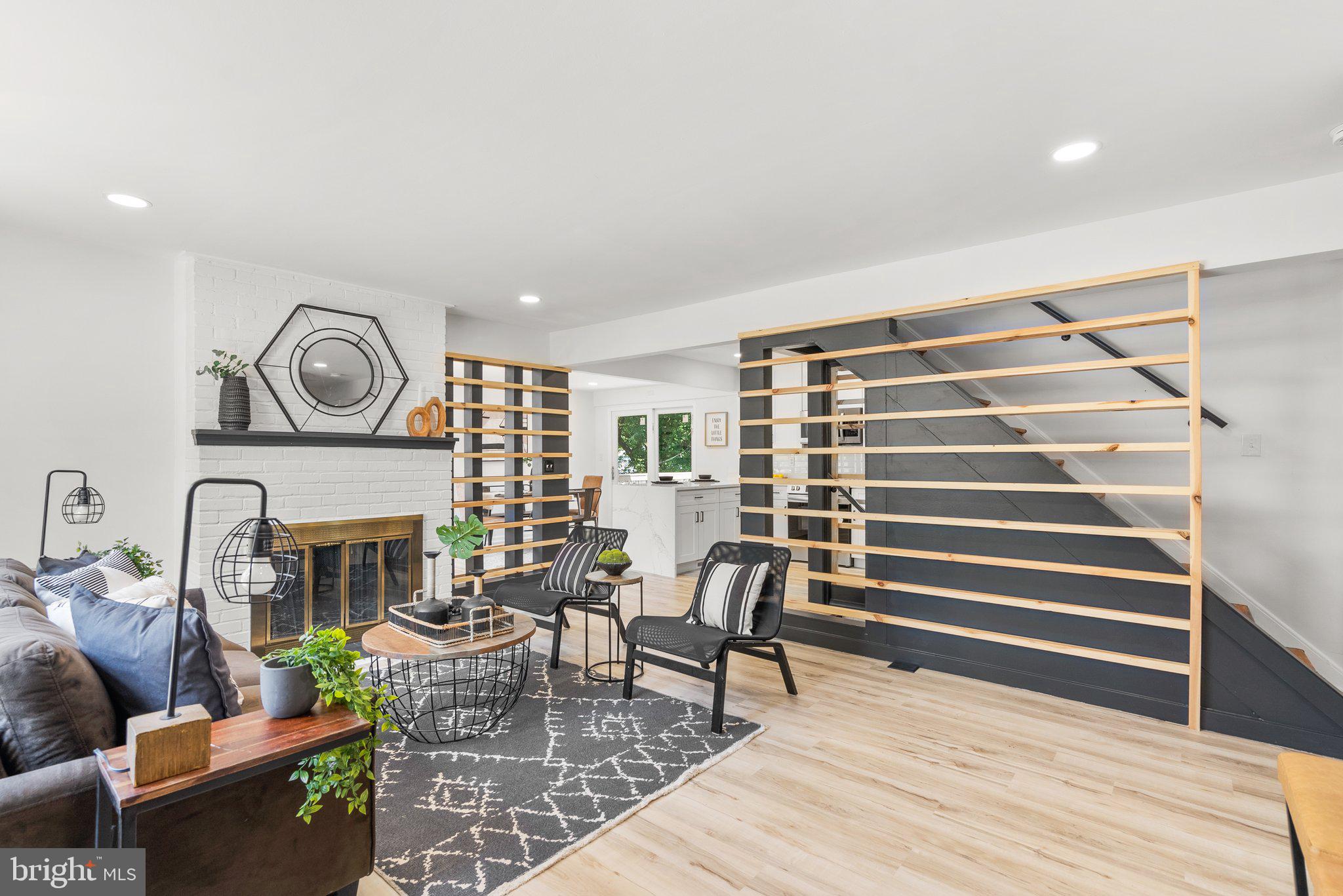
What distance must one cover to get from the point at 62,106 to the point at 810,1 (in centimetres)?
255

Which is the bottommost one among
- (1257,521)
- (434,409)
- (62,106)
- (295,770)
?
(295,770)

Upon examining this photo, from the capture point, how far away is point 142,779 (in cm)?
131

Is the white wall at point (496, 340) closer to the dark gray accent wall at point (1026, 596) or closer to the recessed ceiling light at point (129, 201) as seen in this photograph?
the recessed ceiling light at point (129, 201)

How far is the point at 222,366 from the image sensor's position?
155 inches

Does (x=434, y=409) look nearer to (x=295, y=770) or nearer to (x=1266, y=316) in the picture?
(x=295, y=770)

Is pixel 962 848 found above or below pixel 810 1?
below

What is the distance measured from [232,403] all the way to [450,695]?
2.27 m

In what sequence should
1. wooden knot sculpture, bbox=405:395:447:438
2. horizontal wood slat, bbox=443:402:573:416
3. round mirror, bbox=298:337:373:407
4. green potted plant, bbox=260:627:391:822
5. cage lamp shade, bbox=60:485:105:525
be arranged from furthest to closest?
horizontal wood slat, bbox=443:402:573:416, wooden knot sculpture, bbox=405:395:447:438, round mirror, bbox=298:337:373:407, cage lamp shade, bbox=60:485:105:525, green potted plant, bbox=260:627:391:822

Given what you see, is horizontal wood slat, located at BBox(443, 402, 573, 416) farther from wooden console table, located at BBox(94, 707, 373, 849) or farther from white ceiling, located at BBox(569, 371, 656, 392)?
wooden console table, located at BBox(94, 707, 373, 849)

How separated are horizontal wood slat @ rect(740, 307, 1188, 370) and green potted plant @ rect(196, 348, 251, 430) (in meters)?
3.31

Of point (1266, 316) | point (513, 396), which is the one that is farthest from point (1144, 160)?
point (513, 396)

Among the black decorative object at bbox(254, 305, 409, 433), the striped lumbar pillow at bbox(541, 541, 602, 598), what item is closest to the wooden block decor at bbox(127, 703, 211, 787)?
the striped lumbar pillow at bbox(541, 541, 602, 598)

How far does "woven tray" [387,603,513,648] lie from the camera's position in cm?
284

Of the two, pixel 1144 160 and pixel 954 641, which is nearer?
pixel 1144 160
